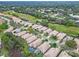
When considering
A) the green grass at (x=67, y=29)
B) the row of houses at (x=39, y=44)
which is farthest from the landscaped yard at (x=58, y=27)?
the row of houses at (x=39, y=44)

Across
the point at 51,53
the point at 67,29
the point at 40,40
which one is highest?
the point at 67,29

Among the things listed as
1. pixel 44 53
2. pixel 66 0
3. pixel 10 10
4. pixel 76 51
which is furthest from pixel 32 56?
Answer: pixel 66 0

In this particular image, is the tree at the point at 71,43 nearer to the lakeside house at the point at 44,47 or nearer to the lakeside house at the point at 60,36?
the lakeside house at the point at 60,36

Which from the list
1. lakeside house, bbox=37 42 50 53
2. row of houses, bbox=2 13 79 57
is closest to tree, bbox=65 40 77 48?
row of houses, bbox=2 13 79 57

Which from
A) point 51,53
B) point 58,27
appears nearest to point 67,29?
point 58,27

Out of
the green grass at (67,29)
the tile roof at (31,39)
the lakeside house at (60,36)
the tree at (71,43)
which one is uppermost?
the green grass at (67,29)

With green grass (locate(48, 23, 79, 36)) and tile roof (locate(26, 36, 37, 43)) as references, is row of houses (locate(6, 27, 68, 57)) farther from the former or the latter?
green grass (locate(48, 23, 79, 36))

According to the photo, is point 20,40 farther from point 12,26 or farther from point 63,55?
point 63,55

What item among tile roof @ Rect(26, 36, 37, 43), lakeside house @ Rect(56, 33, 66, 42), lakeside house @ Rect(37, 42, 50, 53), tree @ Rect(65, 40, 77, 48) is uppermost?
lakeside house @ Rect(56, 33, 66, 42)

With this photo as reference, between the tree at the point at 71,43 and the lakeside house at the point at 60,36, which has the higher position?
the lakeside house at the point at 60,36

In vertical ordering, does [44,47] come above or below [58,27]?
below

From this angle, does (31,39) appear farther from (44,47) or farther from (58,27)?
(58,27)
